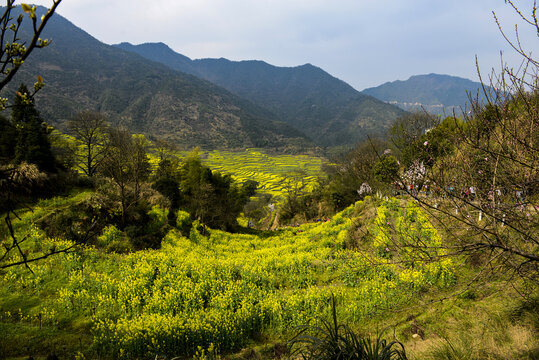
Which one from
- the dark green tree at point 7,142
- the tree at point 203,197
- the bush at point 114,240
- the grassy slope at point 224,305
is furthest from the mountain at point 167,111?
the grassy slope at point 224,305

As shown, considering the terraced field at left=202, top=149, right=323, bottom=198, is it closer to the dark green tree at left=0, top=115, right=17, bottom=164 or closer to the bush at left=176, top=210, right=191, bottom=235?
the bush at left=176, top=210, right=191, bottom=235

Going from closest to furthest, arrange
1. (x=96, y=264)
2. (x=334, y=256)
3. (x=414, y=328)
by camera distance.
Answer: (x=414, y=328), (x=96, y=264), (x=334, y=256)

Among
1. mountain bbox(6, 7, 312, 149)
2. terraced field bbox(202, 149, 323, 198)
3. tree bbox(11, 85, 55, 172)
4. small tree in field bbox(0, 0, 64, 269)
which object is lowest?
terraced field bbox(202, 149, 323, 198)

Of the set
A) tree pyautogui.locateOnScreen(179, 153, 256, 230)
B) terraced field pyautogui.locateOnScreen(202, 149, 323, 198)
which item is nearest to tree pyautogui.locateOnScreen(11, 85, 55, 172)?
Result: tree pyautogui.locateOnScreen(179, 153, 256, 230)

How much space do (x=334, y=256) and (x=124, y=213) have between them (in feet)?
37.8

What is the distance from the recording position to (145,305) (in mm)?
7914

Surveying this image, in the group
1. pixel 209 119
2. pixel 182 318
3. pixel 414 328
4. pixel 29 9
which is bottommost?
pixel 182 318

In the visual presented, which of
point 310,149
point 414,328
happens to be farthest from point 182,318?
point 310,149

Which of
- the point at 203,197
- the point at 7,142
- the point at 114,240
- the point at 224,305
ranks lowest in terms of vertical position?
the point at 114,240

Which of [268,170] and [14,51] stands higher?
[14,51]

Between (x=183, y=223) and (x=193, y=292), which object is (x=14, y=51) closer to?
(x=193, y=292)

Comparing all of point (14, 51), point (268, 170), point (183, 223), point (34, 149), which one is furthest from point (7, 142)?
point (268, 170)

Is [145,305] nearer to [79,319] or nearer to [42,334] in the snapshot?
[79,319]

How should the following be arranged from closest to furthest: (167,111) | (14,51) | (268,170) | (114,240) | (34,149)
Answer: (14,51), (114,240), (34,149), (268,170), (167,111)
